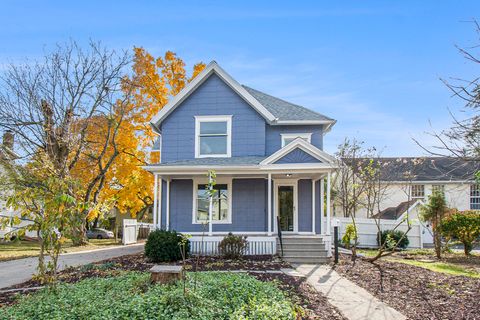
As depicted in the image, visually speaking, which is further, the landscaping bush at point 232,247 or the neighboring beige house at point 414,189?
the neighboring beige house at point 414,189

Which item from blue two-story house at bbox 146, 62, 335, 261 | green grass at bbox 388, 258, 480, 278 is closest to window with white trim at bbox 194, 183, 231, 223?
blue two-story house at bbox 146, 62, 335, 261

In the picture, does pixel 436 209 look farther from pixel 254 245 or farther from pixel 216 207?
pixel 216 207

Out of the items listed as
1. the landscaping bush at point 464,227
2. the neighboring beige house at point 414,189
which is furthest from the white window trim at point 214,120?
the neighboring beige house at point 414,189

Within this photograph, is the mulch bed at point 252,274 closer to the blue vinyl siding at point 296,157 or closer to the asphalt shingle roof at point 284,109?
the blue vinyl siding at point 296,157

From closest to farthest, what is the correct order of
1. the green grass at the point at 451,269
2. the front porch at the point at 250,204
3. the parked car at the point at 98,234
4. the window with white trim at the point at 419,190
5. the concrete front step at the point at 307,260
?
the green grass at the point at 451,269 → the concrete front step at the point at 307,260 → the front porch at the point at 250,204 → the window with white trim at the point at 419,190 → the parked car at the point at 98,234

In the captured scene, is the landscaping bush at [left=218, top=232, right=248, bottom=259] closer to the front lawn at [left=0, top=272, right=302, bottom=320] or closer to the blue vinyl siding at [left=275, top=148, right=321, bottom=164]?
the blue vinyl siding at [left=275, top=148, right=321, bottom=164]

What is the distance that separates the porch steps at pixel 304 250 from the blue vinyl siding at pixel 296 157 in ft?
9.84

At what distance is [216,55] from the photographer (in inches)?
688

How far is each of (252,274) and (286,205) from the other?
7.03m

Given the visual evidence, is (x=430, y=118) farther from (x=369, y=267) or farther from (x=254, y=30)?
(x=369, y=267)

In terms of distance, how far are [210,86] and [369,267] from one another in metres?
9.53

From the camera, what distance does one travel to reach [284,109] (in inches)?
704

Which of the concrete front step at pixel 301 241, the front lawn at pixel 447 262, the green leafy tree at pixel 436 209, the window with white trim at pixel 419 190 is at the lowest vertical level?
the front lawn at pixel 447 262

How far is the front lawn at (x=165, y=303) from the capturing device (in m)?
5.53
